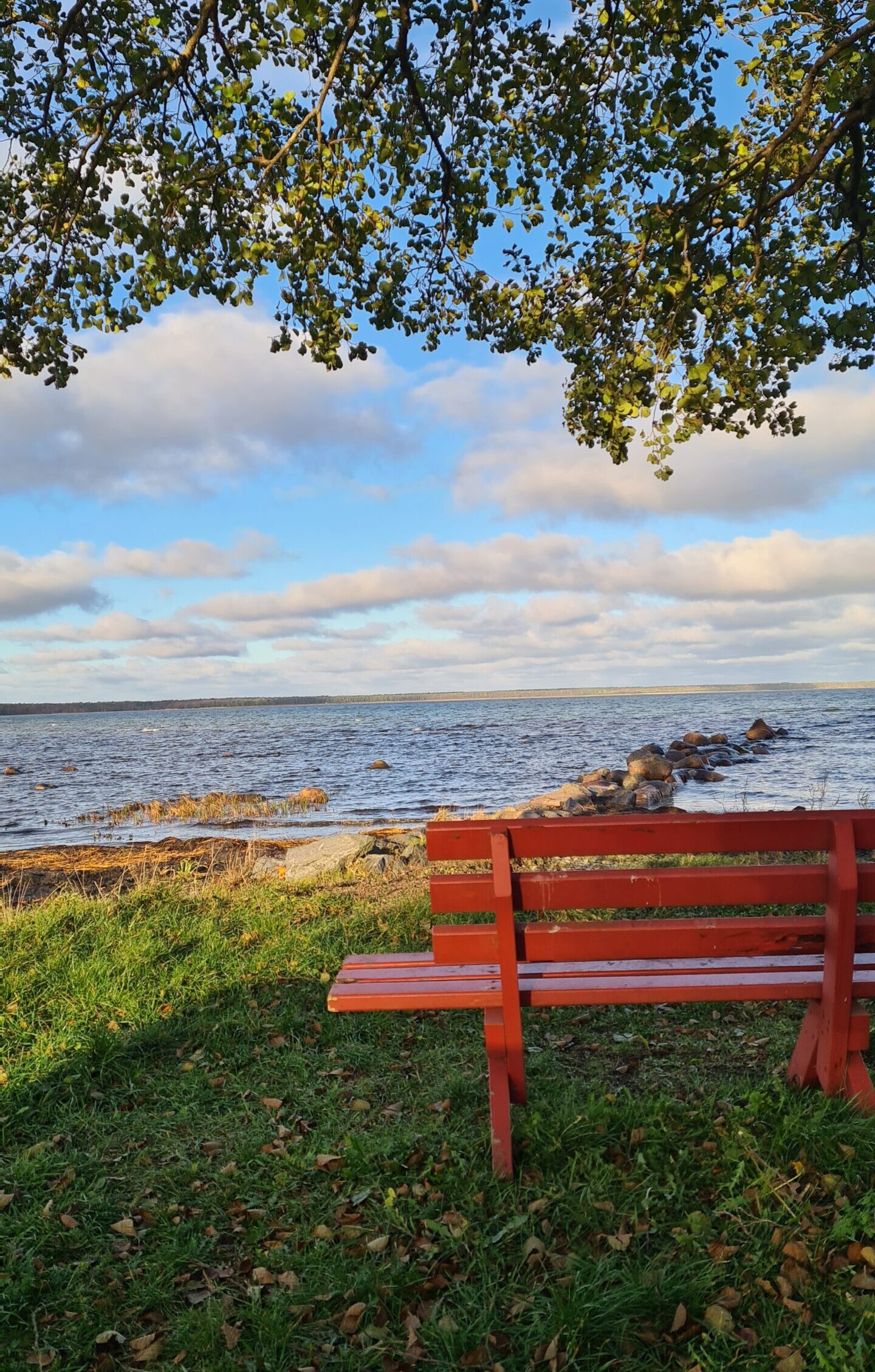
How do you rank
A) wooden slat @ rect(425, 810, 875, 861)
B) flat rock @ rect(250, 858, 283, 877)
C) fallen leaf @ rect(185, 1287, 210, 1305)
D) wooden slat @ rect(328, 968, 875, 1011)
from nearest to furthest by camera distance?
fallen leaf @ rect(185, 1287, 210, 1305) < wooden slat @ rect(425, 810, 875, 861) < wooden slat @ rect(328, 968, 875, 1011) < flat rock @ rect(250, 858, 283, 877)

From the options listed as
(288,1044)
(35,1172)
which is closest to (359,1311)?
(35,1172)

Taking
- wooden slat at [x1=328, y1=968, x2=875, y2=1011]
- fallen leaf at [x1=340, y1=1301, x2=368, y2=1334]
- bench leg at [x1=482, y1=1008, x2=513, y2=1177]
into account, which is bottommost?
fallen leaf at [x1=340, y1=1301, x2=368, y2=1334]

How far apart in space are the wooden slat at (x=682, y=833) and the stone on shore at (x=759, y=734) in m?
36.2

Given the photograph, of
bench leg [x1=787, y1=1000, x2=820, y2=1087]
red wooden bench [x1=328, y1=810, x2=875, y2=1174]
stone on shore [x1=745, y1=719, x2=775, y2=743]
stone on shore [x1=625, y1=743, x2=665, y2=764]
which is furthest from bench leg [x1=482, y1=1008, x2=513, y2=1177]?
stone on shore [x1=745, y1=719, x2=775, y2=743]

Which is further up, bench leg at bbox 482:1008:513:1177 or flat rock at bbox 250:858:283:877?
bench leg at bbox 482:1008:513:1177

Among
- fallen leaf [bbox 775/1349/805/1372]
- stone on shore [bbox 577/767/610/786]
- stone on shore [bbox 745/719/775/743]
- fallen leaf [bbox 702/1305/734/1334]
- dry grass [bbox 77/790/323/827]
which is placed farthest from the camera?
stone on shore [bbox 745/719/775/743]

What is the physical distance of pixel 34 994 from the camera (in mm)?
6078

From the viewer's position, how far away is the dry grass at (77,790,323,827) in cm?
2238

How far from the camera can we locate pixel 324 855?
12.1 m

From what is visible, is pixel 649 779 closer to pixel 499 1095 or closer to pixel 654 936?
pixel 654 936

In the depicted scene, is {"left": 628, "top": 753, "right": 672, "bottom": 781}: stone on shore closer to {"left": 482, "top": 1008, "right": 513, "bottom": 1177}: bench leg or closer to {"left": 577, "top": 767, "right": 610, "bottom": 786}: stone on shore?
{"left": 577, "top": 767, "right": 610, "bottom": 786}: stone on shore

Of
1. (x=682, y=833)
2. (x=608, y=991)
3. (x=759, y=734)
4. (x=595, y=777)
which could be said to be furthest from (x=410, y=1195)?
(x=759, y=734)

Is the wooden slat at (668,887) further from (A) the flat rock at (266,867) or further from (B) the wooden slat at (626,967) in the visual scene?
(A) the flat rock at (266,867)

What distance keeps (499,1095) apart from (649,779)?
22.9 meters
